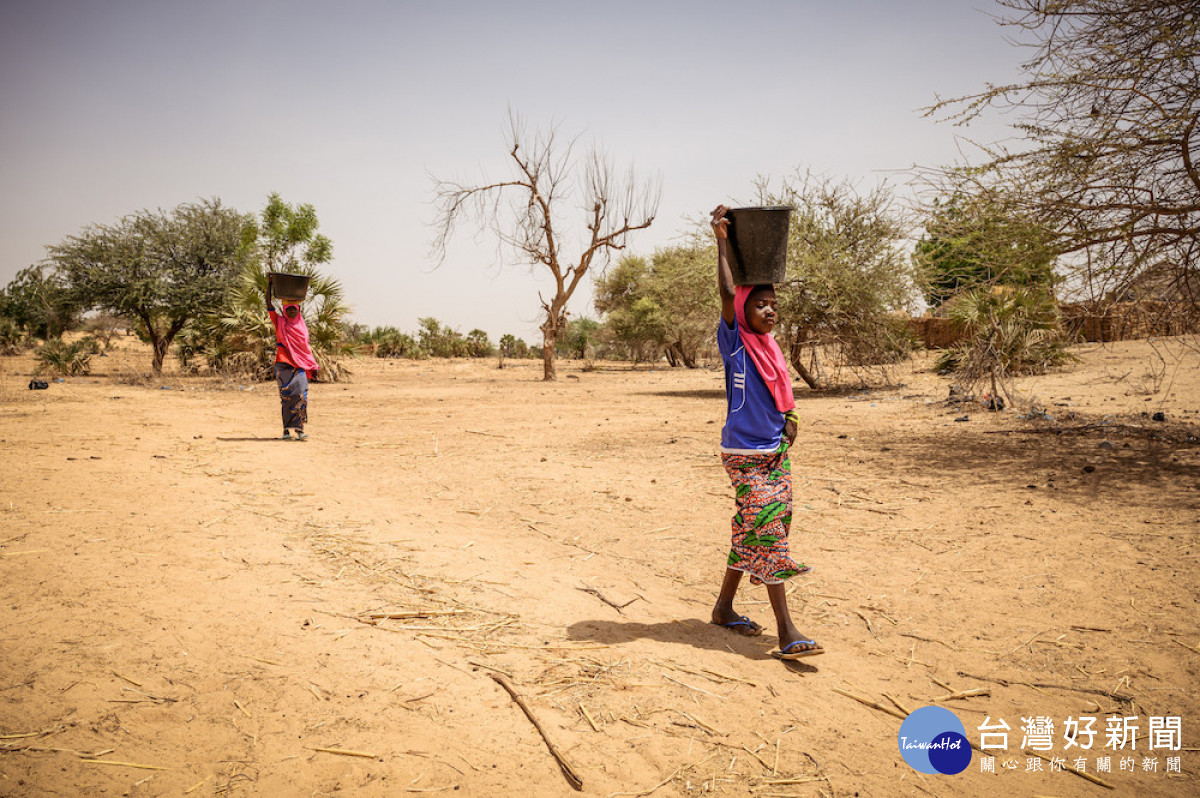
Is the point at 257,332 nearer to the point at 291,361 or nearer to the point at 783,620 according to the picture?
the point at 291,361

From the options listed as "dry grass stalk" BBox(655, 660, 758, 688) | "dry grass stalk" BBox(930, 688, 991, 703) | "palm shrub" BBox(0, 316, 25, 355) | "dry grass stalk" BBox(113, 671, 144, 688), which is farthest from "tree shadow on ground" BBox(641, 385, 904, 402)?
"palm shrub" BBox(0, 316, 25, 355)

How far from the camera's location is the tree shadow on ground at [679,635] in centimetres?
344

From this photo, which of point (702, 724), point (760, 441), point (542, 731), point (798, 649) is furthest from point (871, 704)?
point (542, 731)

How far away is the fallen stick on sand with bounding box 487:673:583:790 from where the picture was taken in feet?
7.75

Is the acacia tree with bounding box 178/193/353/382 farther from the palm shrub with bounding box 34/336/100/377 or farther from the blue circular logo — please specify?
the blue circular logo

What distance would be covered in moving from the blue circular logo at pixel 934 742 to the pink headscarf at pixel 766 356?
1500 millimetres

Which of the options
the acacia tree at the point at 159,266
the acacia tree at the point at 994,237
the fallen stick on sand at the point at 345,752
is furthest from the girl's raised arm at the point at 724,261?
the acacia tree at the point at 159,266

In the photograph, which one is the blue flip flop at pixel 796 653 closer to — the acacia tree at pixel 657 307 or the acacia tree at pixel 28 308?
the acacia tree at pixel 657 307

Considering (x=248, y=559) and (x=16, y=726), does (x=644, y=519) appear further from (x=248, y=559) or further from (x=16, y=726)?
(x=16, y=726)

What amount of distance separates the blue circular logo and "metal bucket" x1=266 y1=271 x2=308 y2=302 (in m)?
8.20

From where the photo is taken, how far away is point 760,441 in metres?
3.33

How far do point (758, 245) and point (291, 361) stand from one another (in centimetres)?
754

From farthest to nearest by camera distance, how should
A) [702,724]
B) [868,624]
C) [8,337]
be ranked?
[8,337] → [868,624] → [702,724]

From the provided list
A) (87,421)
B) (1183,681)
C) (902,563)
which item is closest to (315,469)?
(87,421)
